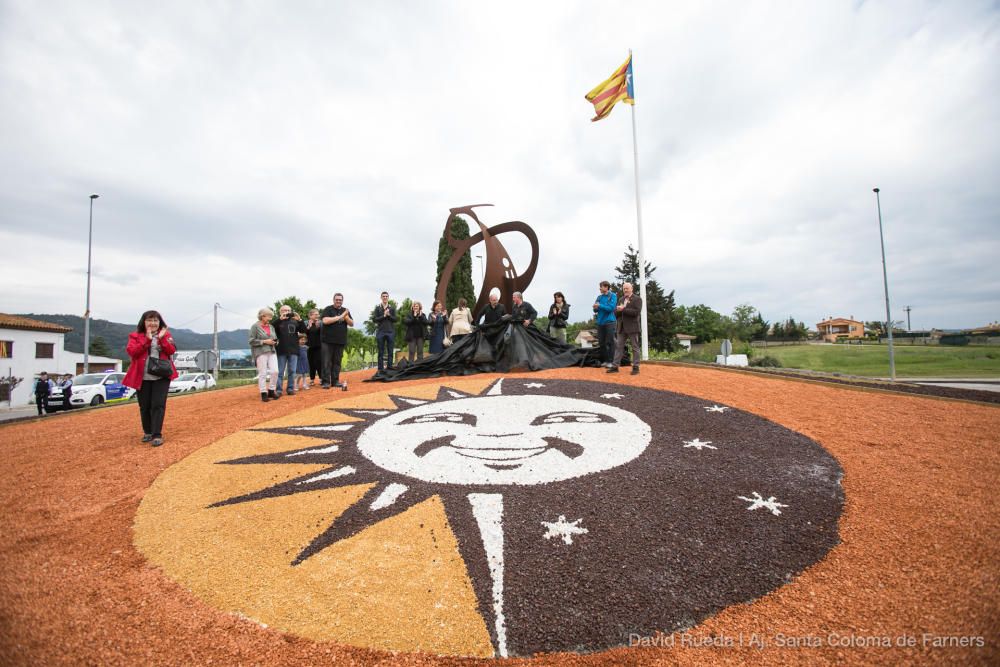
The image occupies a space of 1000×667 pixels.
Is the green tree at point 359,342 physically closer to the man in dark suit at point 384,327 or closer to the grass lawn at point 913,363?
the man in dark suit at point 384,327

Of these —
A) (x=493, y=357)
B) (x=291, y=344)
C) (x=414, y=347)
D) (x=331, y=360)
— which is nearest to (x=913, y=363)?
(x=493, y=357)

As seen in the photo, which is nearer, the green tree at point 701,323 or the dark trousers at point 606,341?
the dark trousers at point 606,341

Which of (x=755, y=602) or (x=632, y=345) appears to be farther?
(x=632, y=345)

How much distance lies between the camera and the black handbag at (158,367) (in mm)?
Answer: 5344

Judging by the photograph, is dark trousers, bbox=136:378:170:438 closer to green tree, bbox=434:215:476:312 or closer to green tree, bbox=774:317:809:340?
green tree, bbox=434:215:476:312

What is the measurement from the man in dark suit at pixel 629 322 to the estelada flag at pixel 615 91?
8945 mm

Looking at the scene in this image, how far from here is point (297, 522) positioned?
126 inches

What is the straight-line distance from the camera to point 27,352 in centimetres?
2816

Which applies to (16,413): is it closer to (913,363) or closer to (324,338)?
(324,338)

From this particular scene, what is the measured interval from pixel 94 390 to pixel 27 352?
705 inches

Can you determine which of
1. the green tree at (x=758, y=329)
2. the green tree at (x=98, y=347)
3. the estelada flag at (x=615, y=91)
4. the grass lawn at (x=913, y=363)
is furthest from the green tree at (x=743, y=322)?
the green tree at (x=98, y=347)

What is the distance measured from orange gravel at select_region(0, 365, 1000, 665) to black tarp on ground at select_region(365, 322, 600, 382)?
5079 millimetres

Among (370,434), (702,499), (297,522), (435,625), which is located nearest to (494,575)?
(435,625)

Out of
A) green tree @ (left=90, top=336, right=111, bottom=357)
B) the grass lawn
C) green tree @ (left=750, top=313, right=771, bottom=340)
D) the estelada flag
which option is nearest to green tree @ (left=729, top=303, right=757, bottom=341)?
green tree @ (left=750, top=313, right=771, bottom=340)
